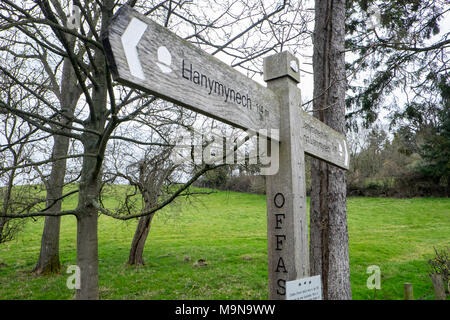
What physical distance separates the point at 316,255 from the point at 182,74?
2959mm

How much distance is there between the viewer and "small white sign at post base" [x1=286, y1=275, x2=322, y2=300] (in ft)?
4.79

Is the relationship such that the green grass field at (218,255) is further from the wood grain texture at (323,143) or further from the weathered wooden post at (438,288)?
the wood grain texture at (323,143)

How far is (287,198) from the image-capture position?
1.66m

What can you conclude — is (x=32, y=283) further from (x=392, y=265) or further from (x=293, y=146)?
(x=392, y=265)

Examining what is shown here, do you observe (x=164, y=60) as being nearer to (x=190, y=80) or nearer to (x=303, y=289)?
(x=190, y=80)

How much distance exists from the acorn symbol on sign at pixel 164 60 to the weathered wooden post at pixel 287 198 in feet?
2.65

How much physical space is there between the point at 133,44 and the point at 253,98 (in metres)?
0.73

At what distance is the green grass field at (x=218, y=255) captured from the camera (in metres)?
7.78

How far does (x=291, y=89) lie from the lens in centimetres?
182

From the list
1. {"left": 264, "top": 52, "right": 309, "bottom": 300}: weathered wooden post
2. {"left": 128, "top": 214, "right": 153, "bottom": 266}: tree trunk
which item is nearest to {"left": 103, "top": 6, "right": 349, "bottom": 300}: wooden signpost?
{"left": 264, "top": 52, "right": 309, "bottom": 300}: weathered wooden post

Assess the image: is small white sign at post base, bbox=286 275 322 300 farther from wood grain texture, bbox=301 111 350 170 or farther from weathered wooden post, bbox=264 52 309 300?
wood grain texture, bbox=301 111 350 170

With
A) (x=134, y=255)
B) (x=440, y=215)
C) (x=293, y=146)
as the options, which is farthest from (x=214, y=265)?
(x=440, y=215)

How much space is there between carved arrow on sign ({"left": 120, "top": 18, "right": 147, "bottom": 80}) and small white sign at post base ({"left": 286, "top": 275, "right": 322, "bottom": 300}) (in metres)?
1.09

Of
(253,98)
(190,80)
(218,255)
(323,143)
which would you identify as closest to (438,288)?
(323,143)
